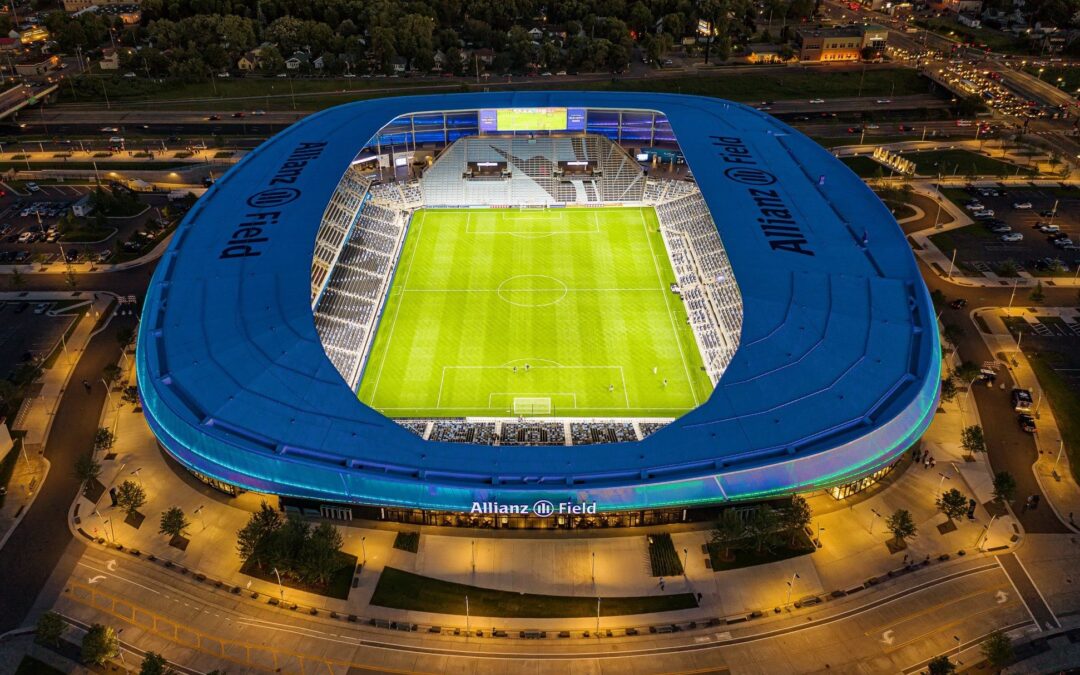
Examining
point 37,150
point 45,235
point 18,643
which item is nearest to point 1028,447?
point 18,643

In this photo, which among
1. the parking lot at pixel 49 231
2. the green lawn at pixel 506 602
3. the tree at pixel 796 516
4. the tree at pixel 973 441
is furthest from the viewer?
the parking lot at pixel 49 231

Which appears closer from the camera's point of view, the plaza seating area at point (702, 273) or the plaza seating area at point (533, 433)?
the plaza seating area at point (533, 433)

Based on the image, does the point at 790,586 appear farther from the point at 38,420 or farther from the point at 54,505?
the point at 38,420

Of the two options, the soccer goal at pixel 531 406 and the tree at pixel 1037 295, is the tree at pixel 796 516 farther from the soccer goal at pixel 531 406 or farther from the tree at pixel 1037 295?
the tree at pixel 1037 295

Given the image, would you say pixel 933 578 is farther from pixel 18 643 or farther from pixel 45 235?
pixel 45 235

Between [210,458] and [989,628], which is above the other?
[210,458]

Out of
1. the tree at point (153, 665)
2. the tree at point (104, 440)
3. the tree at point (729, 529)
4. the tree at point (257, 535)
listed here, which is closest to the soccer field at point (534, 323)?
the tree at point (257, 535)

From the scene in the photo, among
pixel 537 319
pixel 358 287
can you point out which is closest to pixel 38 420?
pixel 358 287
